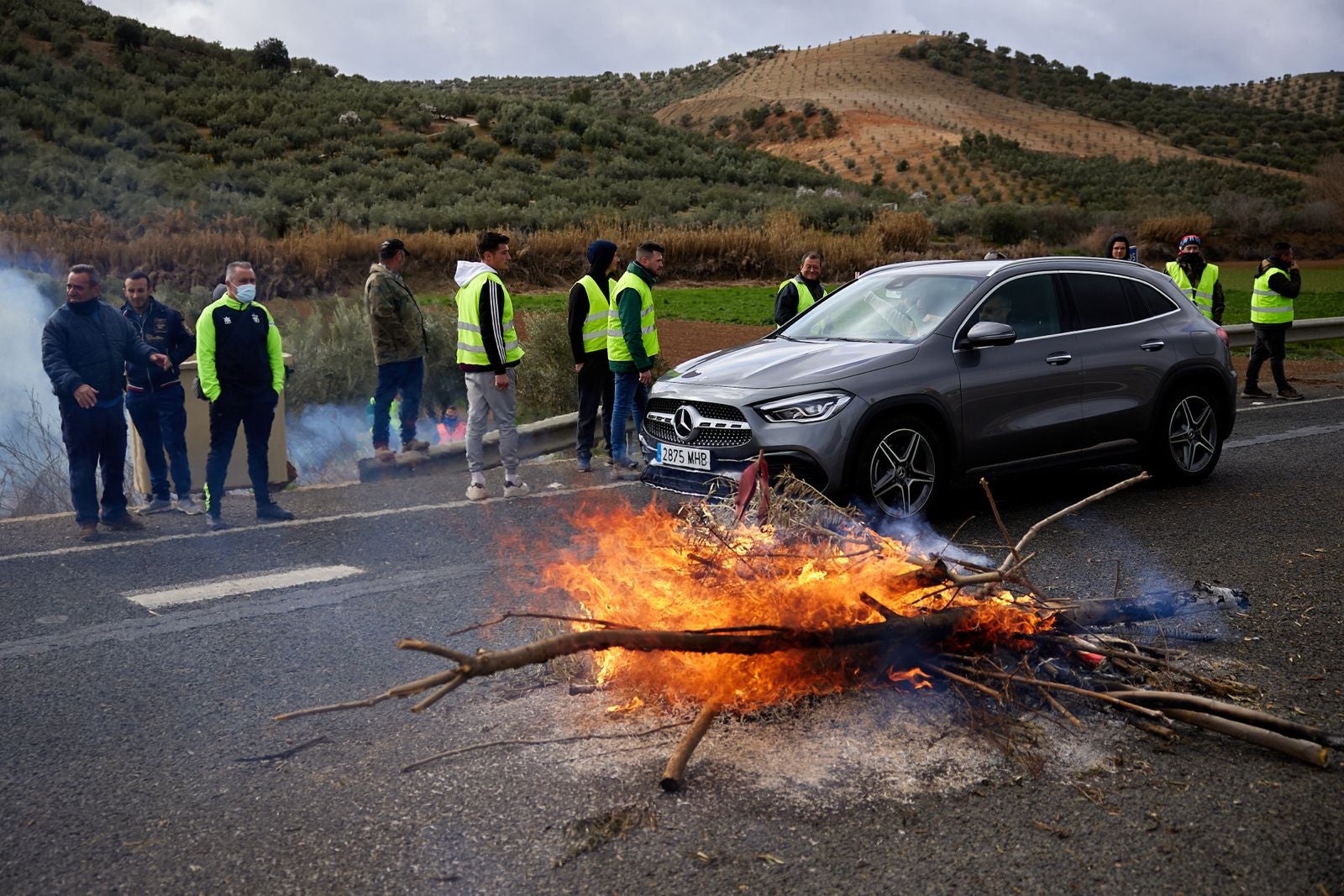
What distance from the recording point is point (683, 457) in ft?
25.9

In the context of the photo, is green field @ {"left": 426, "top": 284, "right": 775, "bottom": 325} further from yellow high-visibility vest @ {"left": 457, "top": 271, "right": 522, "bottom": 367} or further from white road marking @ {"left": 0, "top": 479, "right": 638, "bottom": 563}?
white road marking @ {"left": 0, "top": 479, "right": 638, "bottom": 563}

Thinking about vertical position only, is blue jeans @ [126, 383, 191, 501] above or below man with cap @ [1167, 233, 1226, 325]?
below

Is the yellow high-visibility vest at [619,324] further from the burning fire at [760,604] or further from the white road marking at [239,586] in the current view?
the burning fire at [760,604]

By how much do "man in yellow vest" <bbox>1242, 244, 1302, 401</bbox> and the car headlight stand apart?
30.5ft

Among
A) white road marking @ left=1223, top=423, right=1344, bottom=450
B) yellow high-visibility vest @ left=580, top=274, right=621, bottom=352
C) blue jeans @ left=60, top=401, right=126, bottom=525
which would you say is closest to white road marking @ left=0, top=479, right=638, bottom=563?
blue jeans @ left=60, top=401, right=126, bottom=525

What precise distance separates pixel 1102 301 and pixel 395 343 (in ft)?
20.0

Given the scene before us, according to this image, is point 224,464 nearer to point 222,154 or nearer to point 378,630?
point 378,630

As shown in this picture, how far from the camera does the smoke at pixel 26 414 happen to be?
10.2 meters

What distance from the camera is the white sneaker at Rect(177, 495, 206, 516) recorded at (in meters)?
9.36

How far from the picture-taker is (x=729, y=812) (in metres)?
3.88

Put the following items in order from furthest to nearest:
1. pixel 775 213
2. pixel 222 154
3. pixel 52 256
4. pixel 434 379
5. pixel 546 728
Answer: pixel 222 154, pixel 775 213, pixel 52 256, pixel 434 379, pixel 546 728

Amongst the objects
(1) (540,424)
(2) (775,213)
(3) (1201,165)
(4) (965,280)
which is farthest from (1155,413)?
(3) (1201,165)

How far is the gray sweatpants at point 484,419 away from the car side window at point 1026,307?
11.9 ft

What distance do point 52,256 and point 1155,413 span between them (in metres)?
19.7
